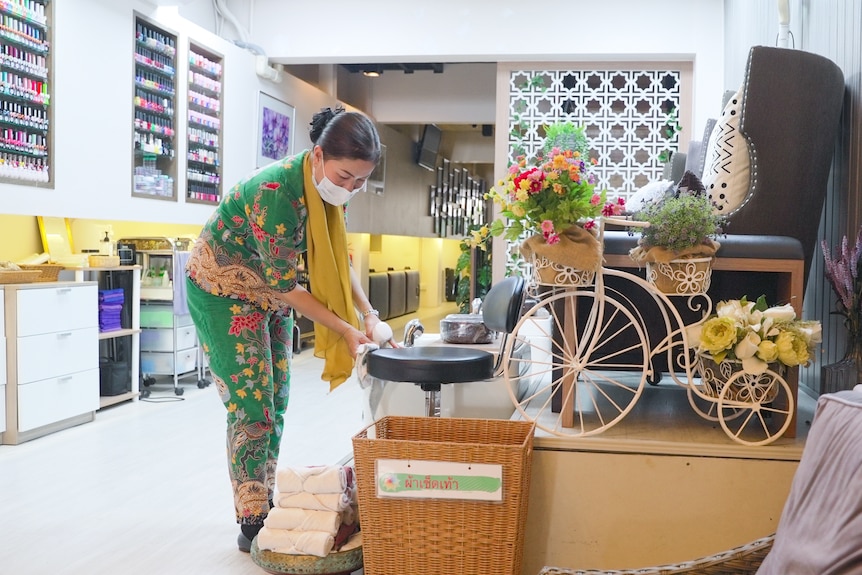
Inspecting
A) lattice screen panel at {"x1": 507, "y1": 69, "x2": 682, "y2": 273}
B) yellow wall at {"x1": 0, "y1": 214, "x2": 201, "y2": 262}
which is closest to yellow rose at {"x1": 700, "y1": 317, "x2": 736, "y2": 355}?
yellow wall at {"x1": 0, "y1": 214, "x2": 201, "y2": 262}

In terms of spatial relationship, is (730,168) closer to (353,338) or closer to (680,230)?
(680,230)

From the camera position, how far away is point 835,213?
10.5ft

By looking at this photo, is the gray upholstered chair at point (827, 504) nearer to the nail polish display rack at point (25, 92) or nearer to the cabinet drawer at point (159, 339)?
the nail polish display rack at point (25, 92)

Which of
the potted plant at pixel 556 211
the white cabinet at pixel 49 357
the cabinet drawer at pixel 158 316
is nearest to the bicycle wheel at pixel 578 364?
the potted plant at pixel 556 211

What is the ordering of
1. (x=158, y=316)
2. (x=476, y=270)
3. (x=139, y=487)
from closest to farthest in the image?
(x=139, y=487), (x=158, y=316), (x=476, y=270)

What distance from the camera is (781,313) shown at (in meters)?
2.24

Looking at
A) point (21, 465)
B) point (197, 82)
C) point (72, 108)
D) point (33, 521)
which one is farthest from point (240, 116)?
point (33, 521)

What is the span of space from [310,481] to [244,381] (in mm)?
402

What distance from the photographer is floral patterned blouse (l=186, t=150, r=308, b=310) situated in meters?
2.55

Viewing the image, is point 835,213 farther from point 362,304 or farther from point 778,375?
point 362,304

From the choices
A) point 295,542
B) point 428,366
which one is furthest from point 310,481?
point 428,366

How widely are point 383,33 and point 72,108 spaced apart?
2.70 m

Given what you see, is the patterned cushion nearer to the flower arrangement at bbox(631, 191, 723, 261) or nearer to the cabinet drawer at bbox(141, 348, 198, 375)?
the flower arrangement at bbox(631, 191, 723, 261)

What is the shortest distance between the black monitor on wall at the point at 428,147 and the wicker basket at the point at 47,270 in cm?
808
